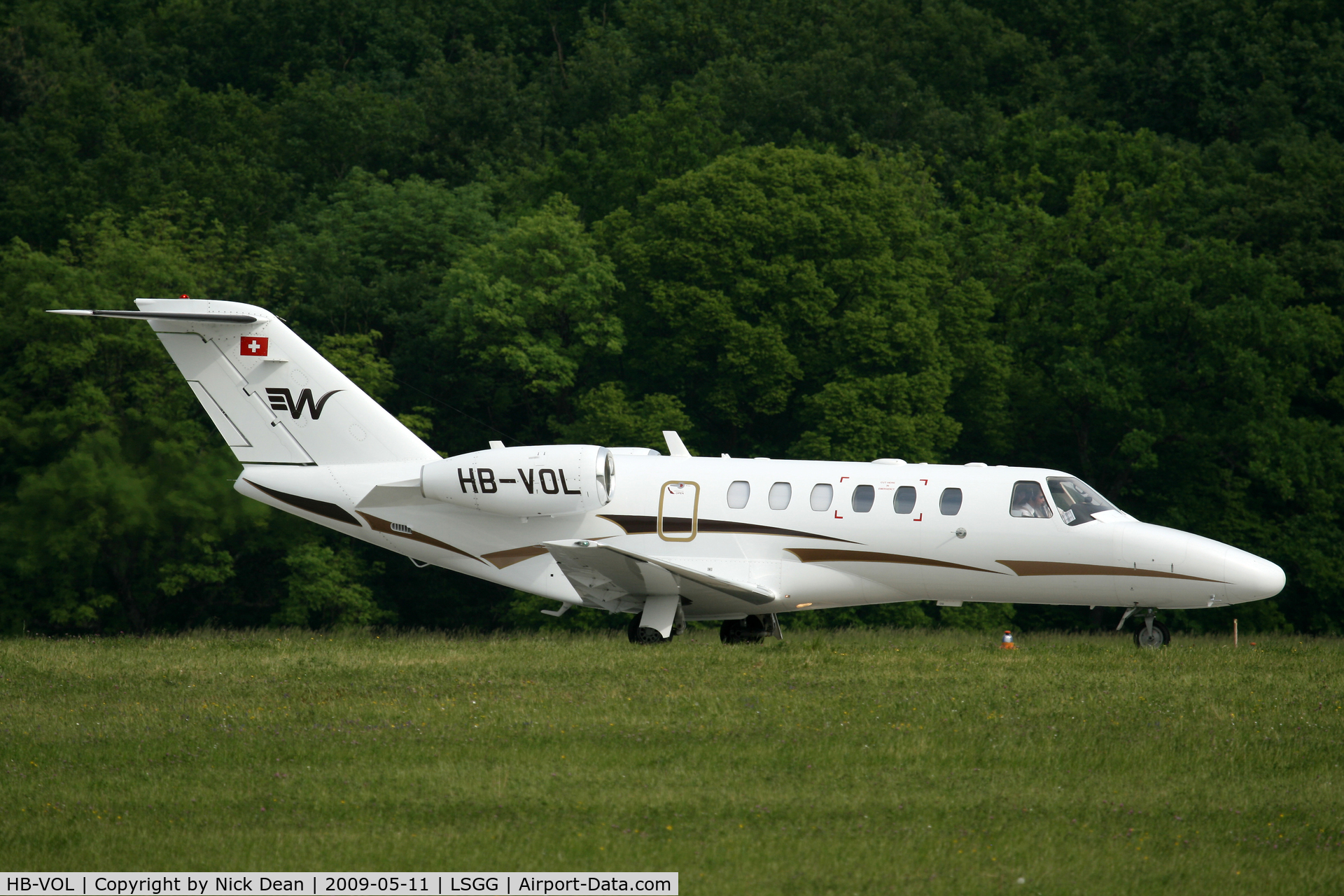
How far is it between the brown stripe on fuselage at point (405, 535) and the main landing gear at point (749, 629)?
11.9 ft

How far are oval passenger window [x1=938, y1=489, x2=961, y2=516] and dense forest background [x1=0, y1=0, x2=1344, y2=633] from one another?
15.2 meters

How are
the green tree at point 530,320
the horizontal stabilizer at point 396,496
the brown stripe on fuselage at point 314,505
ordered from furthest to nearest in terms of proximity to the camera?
the green tree at point 530,320 → the brown stripe on fuselage at point 314,505 → the horizontal stabilizer at point 396,496

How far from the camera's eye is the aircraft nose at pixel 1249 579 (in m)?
19.9

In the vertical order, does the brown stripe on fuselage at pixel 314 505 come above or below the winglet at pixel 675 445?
below

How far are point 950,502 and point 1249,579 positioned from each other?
3.89 m

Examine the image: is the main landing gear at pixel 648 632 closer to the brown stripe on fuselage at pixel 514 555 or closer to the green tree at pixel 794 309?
the brown stripe on fuselage at pixel 514 555

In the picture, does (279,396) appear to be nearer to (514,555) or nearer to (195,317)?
(195,317)

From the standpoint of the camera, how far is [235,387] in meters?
22.2

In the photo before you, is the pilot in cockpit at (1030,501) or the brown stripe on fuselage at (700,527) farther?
the brown stripe on fuselage at (700,527)

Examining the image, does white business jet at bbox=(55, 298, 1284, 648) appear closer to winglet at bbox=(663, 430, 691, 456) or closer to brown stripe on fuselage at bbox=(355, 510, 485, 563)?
brown stripe on fuselage at bbox=(355, 510, 485, 563)

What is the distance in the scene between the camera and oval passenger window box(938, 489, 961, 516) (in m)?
20.4

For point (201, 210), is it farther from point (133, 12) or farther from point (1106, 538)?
point (1106, 538)

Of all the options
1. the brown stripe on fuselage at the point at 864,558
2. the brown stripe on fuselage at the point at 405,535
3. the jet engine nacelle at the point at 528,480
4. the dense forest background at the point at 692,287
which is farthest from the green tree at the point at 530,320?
the brown stripe on fuselage at the point at 864,558

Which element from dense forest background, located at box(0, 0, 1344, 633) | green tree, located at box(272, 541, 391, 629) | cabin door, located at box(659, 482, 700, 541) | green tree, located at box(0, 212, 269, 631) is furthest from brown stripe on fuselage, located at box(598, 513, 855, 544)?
green tree, located at box(272, 541, 391, 629)
